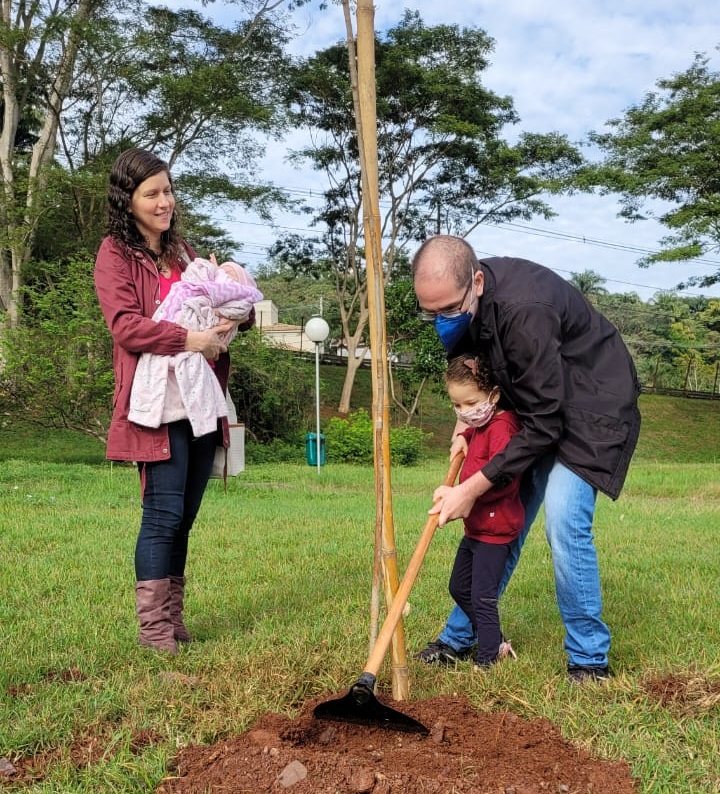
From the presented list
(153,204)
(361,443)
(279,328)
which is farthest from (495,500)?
(279,328)

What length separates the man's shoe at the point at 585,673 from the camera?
3.07 metres

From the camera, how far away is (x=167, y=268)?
3465 mm

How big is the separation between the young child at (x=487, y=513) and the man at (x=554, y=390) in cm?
16

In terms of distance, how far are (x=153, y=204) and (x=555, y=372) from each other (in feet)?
5.71

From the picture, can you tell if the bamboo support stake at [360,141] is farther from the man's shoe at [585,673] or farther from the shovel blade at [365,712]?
the man's shoe at [585,673]

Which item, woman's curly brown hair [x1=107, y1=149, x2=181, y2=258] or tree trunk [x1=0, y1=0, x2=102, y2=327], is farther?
tree trunk [x1=0, y1=0, x2=102, y2=327]

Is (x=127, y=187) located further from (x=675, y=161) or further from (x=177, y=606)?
(x=675, y=161)

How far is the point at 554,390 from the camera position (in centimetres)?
286

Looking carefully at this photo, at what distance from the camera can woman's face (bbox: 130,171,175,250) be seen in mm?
3270

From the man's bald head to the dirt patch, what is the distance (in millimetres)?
1450

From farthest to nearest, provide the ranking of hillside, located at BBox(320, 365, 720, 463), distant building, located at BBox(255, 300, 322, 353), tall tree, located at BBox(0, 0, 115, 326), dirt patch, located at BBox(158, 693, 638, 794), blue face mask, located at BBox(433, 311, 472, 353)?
1. distant building, located at BBox(255, 300, 322, 353)
2. hillside, located at BBox(320, 365, 720, 463)
3. tall tree, located at BBox(0, 0, 115, 326)
4. blue face mask, located at BBox(433, 311, 472, 353)
5. dirt patch, located at BBox(158, 693, 638, 794)

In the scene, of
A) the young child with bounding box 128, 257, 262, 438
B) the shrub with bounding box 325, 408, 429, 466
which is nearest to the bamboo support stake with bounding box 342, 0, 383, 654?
the young child with bounding box 128, 257, 262, 438

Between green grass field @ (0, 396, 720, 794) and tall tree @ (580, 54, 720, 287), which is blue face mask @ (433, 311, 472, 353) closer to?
green grass field @ (0, 396, 720, 794)

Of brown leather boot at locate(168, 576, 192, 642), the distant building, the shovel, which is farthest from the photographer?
A: the distant building
